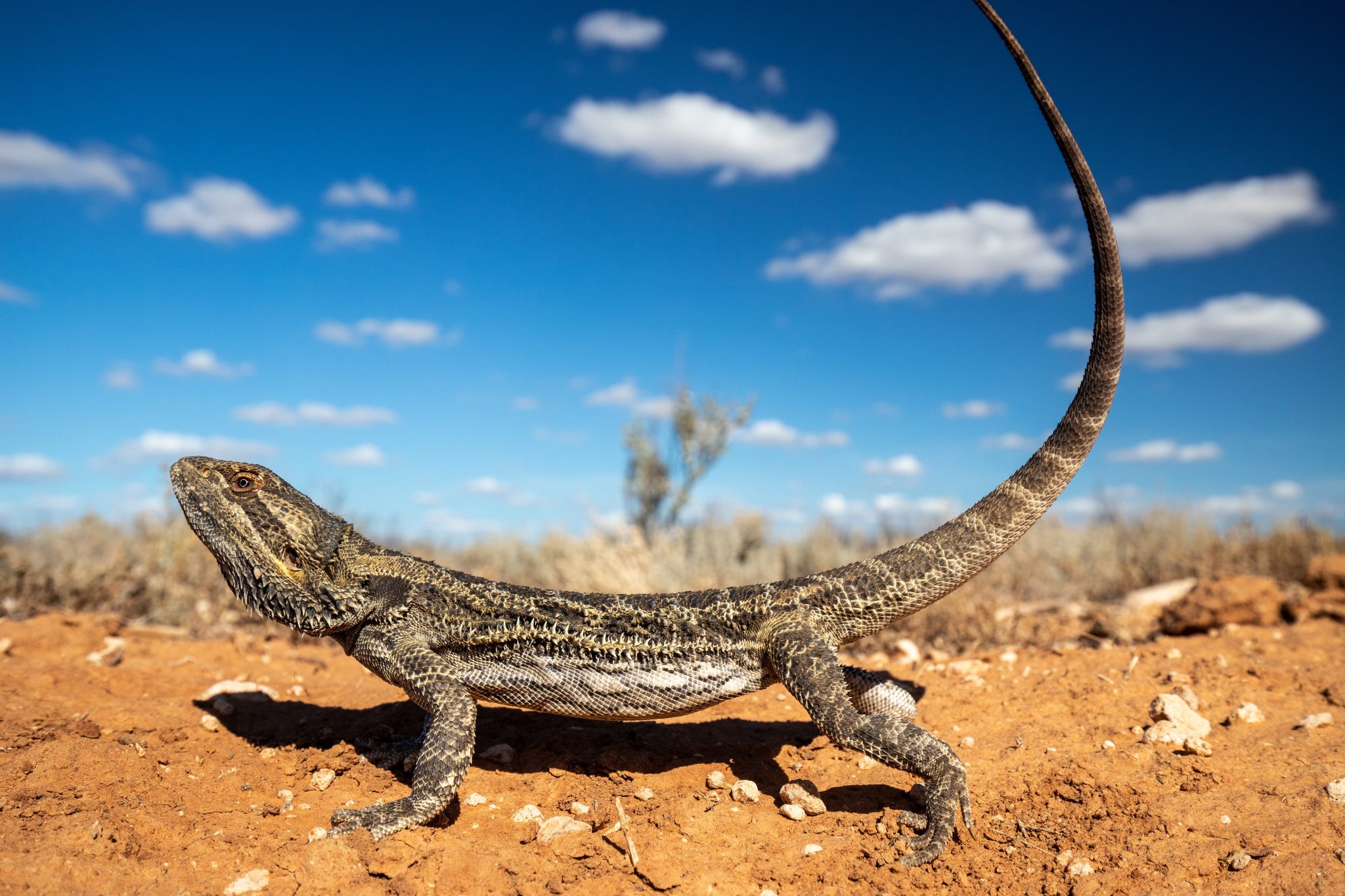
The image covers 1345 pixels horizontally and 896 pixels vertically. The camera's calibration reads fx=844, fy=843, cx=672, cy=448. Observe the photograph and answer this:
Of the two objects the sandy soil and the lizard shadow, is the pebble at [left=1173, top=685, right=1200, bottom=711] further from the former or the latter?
the lizard shadow

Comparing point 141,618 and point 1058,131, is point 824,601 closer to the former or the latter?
point 1058,131

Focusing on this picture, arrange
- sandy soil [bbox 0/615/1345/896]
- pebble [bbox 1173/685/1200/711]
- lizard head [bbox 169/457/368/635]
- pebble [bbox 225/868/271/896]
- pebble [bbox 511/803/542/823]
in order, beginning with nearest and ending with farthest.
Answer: pebble [bbox 225/868/271/896]
sandy soil [bbox 0/615/1345/896]
pebble [bbox 511/803/542/823]
lizard head [bbox 169/457/368/635]
pebble [bbox 1173/685/1200/711]

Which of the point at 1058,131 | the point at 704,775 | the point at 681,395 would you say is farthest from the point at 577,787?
the point at 681,395

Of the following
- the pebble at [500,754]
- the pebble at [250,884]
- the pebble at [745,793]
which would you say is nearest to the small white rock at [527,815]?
the pebble at [500,754]

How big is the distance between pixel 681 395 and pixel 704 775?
15.3m

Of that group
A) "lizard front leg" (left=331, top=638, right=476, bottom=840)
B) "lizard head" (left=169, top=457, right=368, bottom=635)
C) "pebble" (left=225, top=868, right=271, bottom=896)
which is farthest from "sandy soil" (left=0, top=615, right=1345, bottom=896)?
"lizard head" (left=169, top=457, right=368, bottom=635)

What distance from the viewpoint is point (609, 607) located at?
5.11 m

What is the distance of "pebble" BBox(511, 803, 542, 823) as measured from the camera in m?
4.63

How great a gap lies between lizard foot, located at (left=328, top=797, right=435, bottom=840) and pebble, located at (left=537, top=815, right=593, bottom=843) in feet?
2.01

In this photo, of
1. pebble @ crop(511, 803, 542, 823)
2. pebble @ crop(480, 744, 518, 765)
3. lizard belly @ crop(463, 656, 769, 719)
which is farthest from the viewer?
pebble @ crop(480, 744, 518, 765)

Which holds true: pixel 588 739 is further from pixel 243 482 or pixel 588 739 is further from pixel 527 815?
pixel 243 482

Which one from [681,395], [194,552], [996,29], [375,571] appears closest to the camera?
[996,29]

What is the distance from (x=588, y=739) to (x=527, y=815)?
4.19 ft

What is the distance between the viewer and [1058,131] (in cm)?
472
